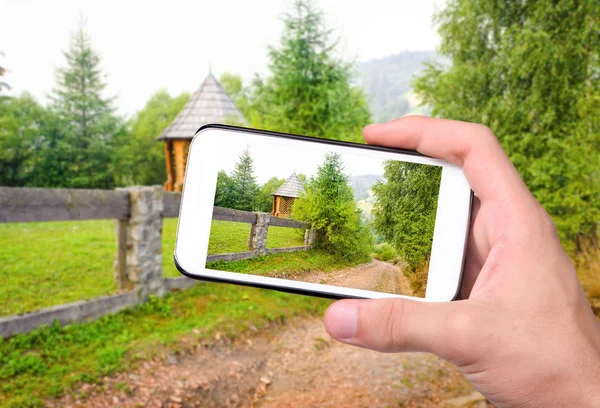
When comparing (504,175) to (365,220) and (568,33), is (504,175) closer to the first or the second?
(365,220)

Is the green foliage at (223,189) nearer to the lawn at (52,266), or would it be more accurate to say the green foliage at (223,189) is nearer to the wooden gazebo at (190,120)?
the lawn at (52,266)

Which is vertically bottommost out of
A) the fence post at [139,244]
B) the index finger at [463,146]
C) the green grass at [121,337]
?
the green grass at [121,337]

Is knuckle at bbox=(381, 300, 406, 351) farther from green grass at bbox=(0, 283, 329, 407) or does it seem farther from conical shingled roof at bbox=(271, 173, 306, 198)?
green grass at bbox=(0, 283, 329, 407)

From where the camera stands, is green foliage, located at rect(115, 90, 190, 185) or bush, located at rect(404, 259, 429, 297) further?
green foliage, located at rect(115, 90, 190, 185)

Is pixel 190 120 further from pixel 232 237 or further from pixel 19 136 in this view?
A: pixel 232 237

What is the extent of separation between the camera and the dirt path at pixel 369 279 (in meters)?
1.36

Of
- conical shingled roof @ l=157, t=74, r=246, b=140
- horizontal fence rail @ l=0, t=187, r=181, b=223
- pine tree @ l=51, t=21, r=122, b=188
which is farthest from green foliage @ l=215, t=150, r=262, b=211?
pine tree @ l=51, t=21, r=122, b=188

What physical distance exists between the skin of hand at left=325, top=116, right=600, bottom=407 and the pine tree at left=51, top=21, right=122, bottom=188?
64.3 ft

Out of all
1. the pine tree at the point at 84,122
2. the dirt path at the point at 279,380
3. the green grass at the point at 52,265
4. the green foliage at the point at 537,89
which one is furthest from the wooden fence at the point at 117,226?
the pine tree at the point at 84,122

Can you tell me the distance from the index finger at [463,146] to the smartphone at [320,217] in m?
0.04

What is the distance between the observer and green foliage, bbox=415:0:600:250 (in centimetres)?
870

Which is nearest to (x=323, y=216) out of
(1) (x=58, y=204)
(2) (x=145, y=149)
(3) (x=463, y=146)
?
(3) (x=463, y=146)

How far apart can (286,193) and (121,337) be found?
11.9ft

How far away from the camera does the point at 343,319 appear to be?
4.08 ft
